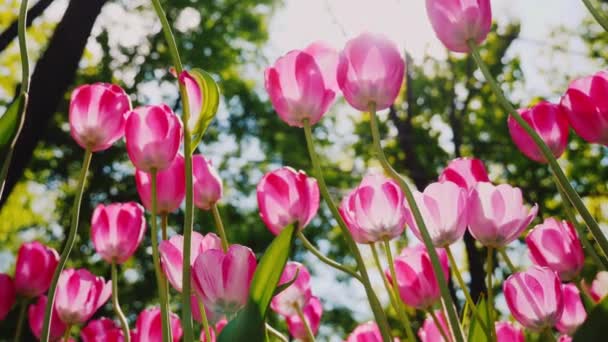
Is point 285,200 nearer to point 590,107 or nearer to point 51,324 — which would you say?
point 590,107

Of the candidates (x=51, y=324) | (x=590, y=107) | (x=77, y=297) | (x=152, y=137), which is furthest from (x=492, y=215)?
(x=51, y=324)

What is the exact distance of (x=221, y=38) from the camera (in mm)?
7363

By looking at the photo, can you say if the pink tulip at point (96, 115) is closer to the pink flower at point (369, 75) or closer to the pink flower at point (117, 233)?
the pink flower at point (117, 233)

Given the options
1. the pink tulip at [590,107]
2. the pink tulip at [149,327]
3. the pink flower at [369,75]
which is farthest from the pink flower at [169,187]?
the pink tulip at [590,107]

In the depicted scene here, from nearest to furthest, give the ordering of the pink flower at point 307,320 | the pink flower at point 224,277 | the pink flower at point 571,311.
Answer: the pink flower at point 224,277 < the pink flower at point 571,311 < the pink flower at point 307,320

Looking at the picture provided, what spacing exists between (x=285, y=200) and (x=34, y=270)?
1.72 feet

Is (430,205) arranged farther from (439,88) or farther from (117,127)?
(439,88)

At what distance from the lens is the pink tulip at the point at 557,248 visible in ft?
2.69

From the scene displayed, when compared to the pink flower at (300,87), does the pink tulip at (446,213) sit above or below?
below

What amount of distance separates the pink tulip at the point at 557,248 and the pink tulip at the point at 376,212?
0.60ft

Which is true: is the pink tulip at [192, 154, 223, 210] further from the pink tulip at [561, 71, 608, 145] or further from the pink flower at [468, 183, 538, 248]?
the pink tulip at [561, 71, 608, 145]

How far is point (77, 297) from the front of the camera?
0.96 m

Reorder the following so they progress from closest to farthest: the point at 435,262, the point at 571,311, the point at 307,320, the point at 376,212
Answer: the point at 435,262 → the point at 376,212 → the point at 571,311 → the point at 307,320

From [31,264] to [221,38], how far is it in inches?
256
